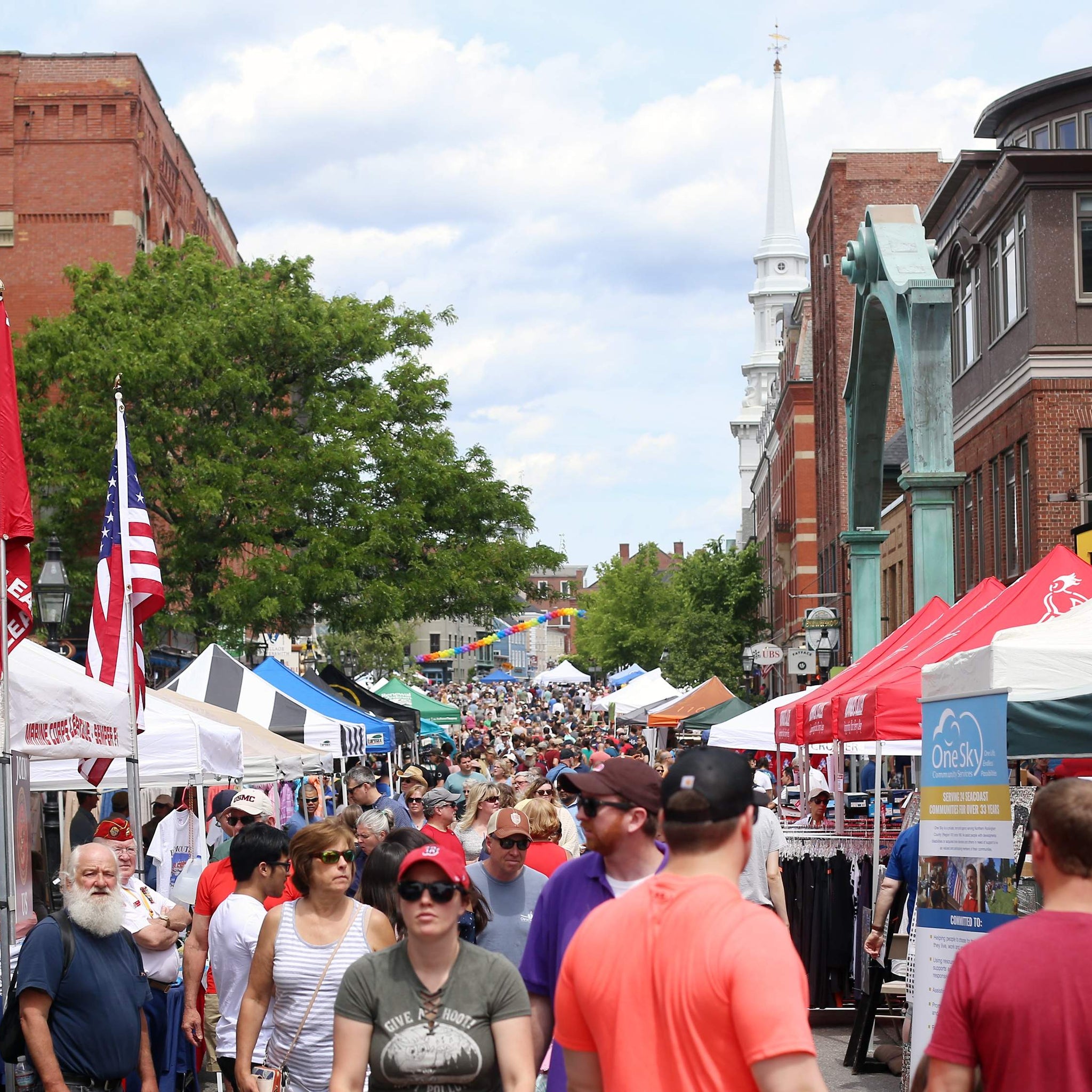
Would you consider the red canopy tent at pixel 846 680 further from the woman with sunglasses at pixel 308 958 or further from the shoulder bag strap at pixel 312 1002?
the shoulder bag strap at pixel 312 1002

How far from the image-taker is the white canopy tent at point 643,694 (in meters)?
39.0

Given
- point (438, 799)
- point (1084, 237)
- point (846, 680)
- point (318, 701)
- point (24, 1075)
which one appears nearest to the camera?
point (24, 1075)

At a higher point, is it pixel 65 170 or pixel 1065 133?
pixel 65 170

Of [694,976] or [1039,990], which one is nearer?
[694,976]

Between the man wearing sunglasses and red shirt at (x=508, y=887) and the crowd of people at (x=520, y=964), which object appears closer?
the crowd of people at (x=520, y=964)

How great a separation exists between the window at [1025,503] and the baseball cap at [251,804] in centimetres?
1965

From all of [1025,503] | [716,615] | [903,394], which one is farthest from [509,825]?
[716,615]

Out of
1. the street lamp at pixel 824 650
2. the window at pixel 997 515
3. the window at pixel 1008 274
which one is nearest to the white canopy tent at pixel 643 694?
the window at pixel 997 515

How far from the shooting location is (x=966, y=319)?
33750 mm

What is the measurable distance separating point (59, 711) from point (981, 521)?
25761mm

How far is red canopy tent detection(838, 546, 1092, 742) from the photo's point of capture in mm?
10711

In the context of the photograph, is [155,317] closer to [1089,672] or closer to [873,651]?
[873,651]

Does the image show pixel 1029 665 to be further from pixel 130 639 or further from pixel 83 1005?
pixel 130 639

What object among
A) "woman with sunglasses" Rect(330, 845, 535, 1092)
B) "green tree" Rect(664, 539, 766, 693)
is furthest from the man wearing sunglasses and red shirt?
"green tree" Rect(664, 539, 766, 693)
